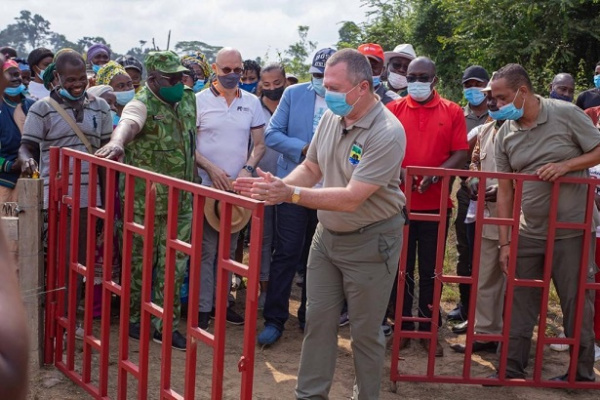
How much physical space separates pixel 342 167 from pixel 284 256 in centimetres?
182

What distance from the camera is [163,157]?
19.0 feet

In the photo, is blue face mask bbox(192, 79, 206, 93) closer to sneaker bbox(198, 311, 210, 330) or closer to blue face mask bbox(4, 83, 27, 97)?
Answer: blue face mask bbox(4, 83, 27, 97)

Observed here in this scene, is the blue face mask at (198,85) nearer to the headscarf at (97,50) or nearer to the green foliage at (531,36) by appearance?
the headscarf at (97,50)

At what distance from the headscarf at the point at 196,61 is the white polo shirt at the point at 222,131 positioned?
2.00m

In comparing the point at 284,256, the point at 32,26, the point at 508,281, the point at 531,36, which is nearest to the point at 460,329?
the point at 508,281

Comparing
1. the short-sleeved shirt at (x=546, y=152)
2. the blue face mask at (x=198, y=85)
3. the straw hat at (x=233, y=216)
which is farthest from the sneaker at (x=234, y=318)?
the blue face mask at (x=198, y=85)

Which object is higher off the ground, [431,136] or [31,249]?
[431,136]

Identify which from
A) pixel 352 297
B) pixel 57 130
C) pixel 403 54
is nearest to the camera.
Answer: pixel 352 297

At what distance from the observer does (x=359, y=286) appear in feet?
14.9

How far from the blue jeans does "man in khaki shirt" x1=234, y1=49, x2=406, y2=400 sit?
1.35 m

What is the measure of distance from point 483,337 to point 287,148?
1954 mm

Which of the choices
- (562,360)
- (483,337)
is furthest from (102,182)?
(562,360)

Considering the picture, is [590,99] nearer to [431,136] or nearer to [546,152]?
[431,136]

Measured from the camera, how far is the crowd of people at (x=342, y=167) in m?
4.52
